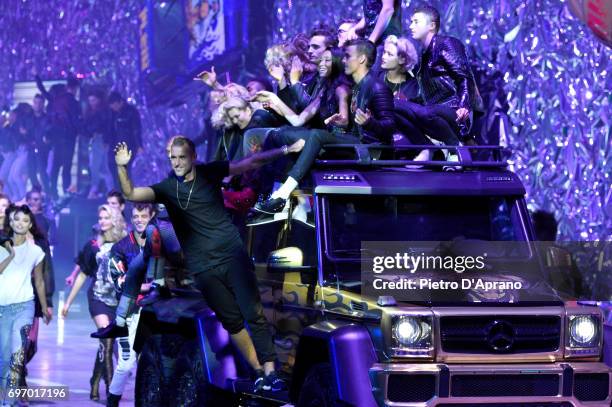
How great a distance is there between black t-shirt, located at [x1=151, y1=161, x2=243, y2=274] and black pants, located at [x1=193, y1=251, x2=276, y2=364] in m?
0.06

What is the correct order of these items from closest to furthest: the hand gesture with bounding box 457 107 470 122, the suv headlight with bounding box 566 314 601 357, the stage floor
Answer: the suv headlight with bounding box 566 314 601 357 < the hand gesture with bounding box 457 107 470 122 < the stage floor

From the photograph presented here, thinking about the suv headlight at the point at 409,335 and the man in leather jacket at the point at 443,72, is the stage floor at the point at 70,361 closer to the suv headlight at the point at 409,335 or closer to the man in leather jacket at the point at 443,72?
the man in leather jacket at the point at 443,72

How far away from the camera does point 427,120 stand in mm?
10969

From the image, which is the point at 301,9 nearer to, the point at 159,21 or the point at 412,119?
the point at 159,21

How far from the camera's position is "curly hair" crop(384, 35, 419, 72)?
11648mm

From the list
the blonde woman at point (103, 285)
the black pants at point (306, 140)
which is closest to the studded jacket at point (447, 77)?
the black pants at point (306, 140)

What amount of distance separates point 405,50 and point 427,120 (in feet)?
2.98

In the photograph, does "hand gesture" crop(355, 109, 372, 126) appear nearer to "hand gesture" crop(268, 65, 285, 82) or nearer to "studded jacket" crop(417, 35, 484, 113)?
"studded jacket" crop(417, 35, 484, 113)

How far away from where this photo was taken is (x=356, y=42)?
1117cm

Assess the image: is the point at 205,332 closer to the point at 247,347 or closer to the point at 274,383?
the point at 247,347

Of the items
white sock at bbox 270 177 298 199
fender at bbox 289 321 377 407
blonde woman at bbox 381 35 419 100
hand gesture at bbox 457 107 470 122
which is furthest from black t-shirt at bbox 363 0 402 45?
fender at bbox 289 321 377 407

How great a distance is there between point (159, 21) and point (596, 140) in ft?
38.0

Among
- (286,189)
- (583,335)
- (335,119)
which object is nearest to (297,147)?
(286,189)

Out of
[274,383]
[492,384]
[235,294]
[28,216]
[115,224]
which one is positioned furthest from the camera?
Answer: [115,224]
